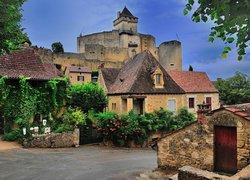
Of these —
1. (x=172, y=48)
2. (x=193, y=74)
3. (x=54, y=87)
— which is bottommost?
(x=54, y=87)

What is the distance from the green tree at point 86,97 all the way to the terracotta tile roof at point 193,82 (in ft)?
36.9

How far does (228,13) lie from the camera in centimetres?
371

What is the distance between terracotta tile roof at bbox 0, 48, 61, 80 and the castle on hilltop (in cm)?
3134

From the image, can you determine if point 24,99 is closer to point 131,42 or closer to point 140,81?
point 140,81

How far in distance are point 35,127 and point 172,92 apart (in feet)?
39.1

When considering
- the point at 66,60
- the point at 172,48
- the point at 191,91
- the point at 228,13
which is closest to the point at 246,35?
the point at 228,13

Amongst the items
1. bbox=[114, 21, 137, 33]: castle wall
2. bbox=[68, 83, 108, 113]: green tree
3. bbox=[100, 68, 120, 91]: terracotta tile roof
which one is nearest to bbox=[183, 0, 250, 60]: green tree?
bbox=[68, 83, 108, 113]: green tree

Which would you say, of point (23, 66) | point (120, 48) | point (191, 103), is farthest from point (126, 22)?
point (23, 66)

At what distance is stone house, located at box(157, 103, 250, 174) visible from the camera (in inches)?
288

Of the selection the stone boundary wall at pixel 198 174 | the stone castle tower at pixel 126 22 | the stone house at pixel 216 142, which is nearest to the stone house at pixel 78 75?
the stone castle tower at pixel 126 22

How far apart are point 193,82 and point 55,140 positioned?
1914 cm

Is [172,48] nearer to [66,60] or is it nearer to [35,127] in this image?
[66,60]

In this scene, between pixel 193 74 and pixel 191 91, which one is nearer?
pixel 191 91

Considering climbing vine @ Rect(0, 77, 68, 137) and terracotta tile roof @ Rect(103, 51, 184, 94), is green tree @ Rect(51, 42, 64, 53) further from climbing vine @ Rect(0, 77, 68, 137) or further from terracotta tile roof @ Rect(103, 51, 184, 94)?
climbing vine @ Rect(0, 77, 68, 137)
